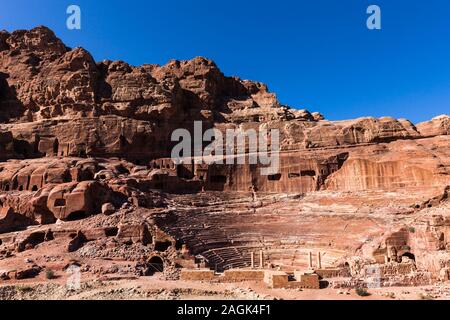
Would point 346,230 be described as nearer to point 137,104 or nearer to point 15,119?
point 137,104

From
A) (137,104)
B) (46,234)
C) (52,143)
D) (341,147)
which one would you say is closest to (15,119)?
(52,143)

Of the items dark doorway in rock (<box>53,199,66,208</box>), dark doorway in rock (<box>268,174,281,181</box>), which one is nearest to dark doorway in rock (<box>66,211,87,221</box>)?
dark doorway in rock (<box>53,199,66,208</box>)

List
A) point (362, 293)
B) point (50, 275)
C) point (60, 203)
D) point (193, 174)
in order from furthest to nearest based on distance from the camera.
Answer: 1. point (193, 174)
2. point (60, 203)
3. point (50, 275)
4. point (362, 293)

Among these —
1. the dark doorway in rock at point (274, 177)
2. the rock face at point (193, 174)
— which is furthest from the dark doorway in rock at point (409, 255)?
the dark doorway in rock at point (274, 177)

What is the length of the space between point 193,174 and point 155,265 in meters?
19.6

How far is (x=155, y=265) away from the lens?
27.4 m

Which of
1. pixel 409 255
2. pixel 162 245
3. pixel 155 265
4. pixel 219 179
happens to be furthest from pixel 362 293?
pixel 219 179

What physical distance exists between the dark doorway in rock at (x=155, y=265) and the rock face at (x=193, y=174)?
1.20 feet

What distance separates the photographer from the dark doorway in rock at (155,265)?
1061 inches

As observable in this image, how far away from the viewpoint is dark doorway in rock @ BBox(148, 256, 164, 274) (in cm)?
2694

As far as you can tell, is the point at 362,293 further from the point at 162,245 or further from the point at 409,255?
the point at 162,245

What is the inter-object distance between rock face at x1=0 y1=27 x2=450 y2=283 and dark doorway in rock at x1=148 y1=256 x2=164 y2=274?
0.36 metres

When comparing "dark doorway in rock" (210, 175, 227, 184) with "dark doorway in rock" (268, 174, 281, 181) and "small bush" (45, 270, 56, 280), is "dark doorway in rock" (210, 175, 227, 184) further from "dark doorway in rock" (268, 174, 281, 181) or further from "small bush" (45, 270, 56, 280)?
"small bush" (45, 270, 56, 280)

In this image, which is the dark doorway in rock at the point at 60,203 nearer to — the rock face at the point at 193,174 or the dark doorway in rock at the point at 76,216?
the rock face at the point at 193,174
